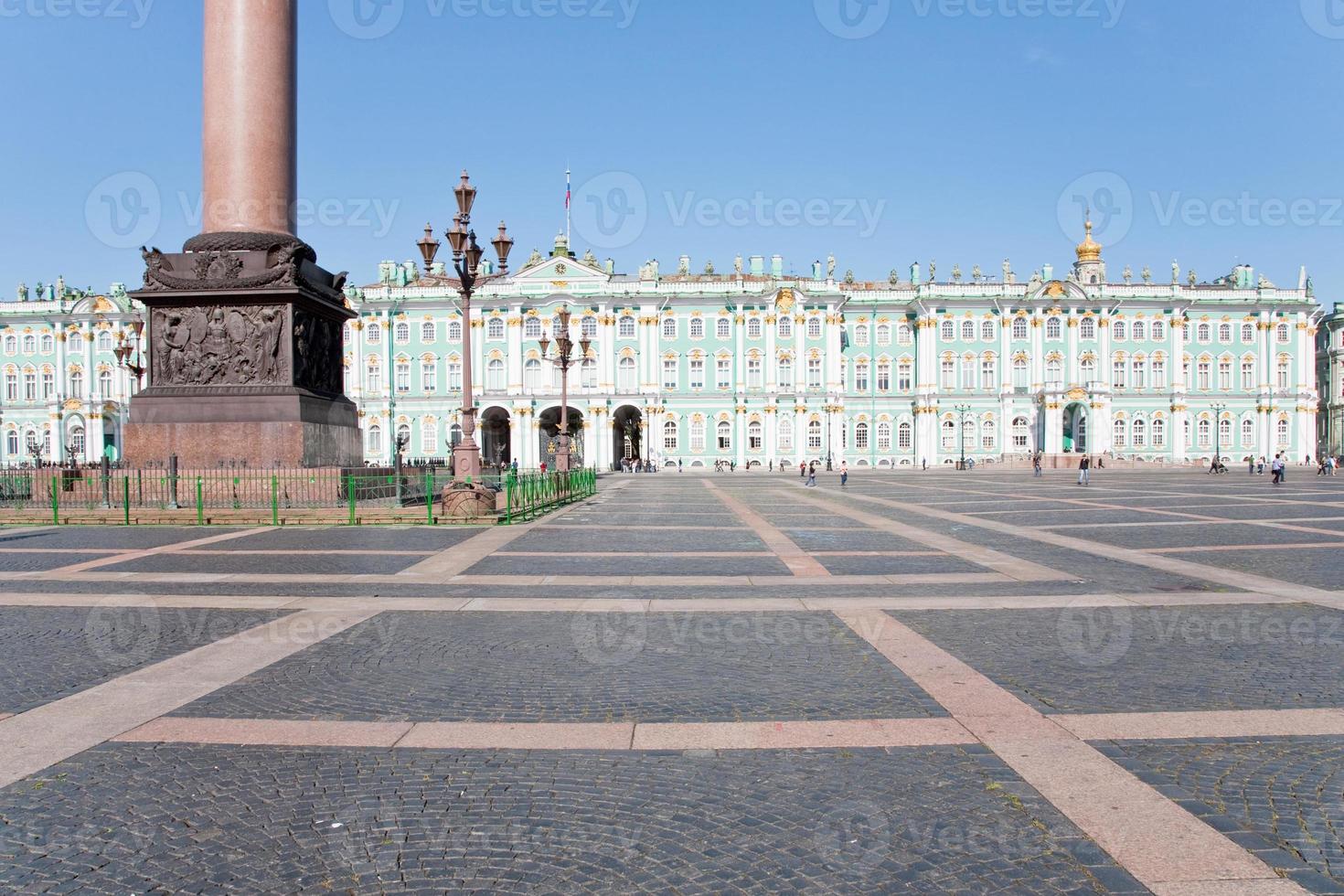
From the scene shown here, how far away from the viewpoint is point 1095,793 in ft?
14.3

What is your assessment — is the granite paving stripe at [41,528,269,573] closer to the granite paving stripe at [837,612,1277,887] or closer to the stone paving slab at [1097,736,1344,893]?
the granite paving stripe at [837,612,1277,887]

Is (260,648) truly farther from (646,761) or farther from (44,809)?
(646,761)

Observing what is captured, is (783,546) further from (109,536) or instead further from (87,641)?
(109,536)

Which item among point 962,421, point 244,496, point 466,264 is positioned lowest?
point 244,496

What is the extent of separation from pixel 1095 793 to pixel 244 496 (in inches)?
705

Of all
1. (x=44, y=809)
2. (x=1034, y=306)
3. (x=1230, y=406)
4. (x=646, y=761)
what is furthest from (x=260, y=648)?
(x=1230, y=406)

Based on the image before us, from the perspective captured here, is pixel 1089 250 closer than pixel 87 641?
No

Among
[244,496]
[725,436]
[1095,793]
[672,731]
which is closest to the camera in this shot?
[1095,793]

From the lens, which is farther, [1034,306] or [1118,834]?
[1034,306]

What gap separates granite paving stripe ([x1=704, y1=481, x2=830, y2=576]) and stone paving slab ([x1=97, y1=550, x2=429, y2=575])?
16.7 feet

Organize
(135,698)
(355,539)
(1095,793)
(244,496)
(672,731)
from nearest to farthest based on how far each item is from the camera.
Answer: (1095,793)
(672,731)
(135,698)
(355,539)
(244,496)

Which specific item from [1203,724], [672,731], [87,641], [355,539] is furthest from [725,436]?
[672,731]

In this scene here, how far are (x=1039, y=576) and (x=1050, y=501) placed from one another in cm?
1603

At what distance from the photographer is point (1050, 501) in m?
26.1
